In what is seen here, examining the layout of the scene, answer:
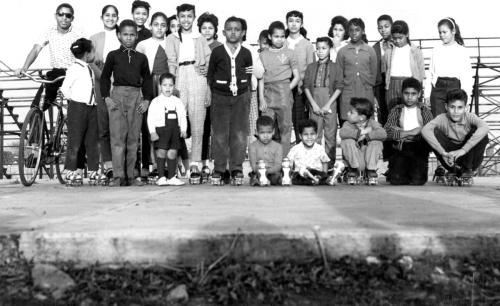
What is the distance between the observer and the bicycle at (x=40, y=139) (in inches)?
253

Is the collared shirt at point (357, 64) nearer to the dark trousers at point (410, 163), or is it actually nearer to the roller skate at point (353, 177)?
the dark trousers at point (410, 163)

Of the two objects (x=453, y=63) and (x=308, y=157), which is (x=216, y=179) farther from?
(x=453, y=63)

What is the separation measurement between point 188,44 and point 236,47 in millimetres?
598

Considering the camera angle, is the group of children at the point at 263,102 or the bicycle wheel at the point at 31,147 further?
the bicycle wheel at the point at 31,147

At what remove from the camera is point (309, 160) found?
20.7ft

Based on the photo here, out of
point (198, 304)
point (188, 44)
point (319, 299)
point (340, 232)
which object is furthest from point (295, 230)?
point (188, 44)

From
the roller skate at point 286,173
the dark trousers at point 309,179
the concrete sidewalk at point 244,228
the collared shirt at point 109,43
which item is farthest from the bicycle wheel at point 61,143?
the concrete sidewalk at point 244,228

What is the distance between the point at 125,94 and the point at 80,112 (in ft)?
1.66

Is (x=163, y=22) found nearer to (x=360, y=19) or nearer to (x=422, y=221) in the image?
(x=360, y=19)

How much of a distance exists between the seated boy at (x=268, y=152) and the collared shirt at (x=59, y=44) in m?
2.17

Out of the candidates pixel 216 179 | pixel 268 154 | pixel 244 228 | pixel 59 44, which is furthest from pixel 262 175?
pixel 244 228

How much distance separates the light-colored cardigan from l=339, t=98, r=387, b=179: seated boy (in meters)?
1.60

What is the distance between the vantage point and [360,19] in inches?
276

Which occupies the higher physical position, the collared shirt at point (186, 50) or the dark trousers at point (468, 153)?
the collared shirt at point (186, 50)
